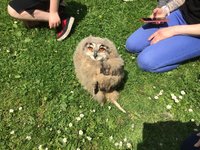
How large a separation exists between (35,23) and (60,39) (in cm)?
46

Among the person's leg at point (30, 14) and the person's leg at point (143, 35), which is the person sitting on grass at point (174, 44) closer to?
the person's leg at point (143, 35)

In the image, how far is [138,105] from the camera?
13.4 feet

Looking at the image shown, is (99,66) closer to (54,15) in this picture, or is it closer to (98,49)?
(98,49)

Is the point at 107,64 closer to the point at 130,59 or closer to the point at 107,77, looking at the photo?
the point at 107,77

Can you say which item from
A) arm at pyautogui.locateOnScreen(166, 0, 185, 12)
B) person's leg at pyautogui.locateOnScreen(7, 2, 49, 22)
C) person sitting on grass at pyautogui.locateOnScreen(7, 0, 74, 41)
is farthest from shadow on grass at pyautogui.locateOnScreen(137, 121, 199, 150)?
person's leg at pyautogui.locateOnScreen(7, 2, 49, 22)

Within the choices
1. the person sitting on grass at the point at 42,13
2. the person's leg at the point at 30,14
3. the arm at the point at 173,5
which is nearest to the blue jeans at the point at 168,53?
the arm at the point at 173,5

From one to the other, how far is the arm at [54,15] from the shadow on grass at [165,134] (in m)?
1.82

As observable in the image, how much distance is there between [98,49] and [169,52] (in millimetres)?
1059

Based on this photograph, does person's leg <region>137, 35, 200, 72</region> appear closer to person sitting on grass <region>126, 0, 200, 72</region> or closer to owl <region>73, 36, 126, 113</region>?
person sitting on grass <region>126, 0, 200, 72</region>

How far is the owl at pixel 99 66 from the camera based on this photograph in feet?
12.4

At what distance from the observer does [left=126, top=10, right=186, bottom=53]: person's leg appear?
15.3 feet

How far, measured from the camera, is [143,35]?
4.72m

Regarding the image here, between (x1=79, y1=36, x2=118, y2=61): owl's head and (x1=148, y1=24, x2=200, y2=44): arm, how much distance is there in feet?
2.95

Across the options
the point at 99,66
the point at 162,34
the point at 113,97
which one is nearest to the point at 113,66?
the point at 99,66
